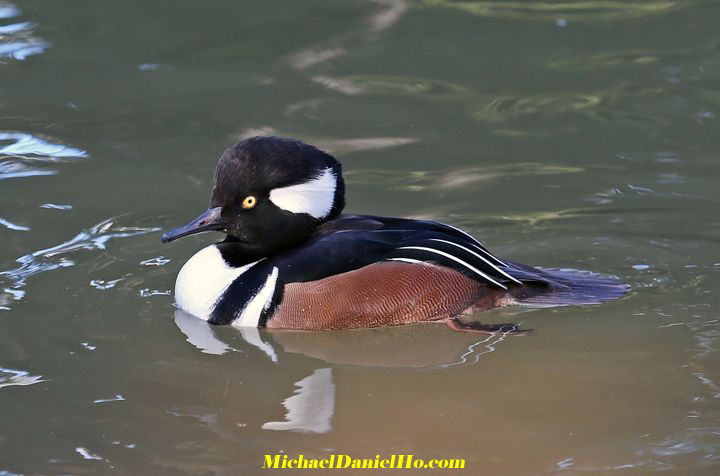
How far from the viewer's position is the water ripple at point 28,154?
368 inches

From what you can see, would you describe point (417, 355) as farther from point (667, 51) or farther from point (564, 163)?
point (667, 51)

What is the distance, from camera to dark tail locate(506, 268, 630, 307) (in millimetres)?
7148

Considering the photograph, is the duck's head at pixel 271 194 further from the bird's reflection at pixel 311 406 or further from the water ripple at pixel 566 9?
the water ripple at pixel 566 9

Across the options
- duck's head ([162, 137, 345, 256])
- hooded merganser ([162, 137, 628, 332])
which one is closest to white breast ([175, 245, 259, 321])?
hooded merganser ([162, 137, 628, 332])

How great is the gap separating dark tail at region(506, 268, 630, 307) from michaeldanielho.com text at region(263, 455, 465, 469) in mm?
1917

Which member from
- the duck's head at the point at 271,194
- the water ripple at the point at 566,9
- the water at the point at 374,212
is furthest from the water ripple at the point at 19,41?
the duck's head at the point at 271,194

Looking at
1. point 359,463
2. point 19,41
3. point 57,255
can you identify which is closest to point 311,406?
point 359,463

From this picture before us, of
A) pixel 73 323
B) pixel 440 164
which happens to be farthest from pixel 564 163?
pixel 73 323

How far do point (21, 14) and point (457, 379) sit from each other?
7.68 m

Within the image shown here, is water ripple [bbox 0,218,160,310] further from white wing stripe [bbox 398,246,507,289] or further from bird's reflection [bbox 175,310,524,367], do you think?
white wing stripe [bbox 398,246,507,289]

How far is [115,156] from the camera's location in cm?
966

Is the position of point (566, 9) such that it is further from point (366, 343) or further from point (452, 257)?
point (366, 343)

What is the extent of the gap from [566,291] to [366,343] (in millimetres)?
1304

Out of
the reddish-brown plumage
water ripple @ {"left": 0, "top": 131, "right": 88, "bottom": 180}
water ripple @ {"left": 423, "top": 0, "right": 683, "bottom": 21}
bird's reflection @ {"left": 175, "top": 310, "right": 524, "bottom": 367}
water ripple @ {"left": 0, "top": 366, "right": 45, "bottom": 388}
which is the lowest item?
bird's reflection @ {"left": 175, "top": 310, "right": 524, "bottom": 367}
